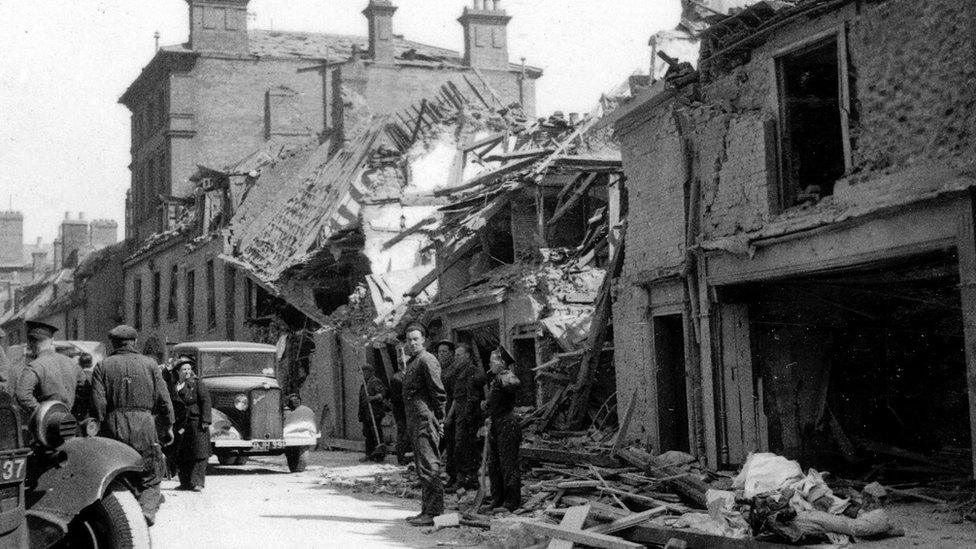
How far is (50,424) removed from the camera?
22.1 ft

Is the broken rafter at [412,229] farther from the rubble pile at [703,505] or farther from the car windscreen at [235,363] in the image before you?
the rubble pile at [703,505]

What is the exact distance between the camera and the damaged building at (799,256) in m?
10.9

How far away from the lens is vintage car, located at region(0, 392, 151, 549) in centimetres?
625

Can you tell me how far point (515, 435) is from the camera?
11914 millimetres

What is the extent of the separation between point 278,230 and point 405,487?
1705 cm

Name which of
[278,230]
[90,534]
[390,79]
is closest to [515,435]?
[90,534]

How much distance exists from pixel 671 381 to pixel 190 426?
6617 millimetres

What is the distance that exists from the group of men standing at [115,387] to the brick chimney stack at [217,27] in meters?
31.6

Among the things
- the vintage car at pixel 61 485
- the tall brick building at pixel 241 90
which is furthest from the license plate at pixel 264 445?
the tall brick building at pixel 241 90

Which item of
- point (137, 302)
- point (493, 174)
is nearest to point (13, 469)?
point (493, 174)

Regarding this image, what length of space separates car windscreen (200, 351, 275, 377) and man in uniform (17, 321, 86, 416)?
9.38m

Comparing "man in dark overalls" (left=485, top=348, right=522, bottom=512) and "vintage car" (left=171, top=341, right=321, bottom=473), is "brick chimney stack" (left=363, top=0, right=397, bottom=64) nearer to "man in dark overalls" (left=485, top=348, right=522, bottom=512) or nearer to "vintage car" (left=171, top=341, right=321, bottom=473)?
"vintage car" (left=171, top=341, right=321, bottom=473)

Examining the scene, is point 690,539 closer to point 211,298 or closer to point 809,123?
point 809,123

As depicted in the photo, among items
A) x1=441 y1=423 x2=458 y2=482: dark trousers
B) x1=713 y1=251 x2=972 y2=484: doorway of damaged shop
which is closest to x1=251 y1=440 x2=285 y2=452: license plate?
x1=441 y1=423 x2=458 y2=482: dark trousers
